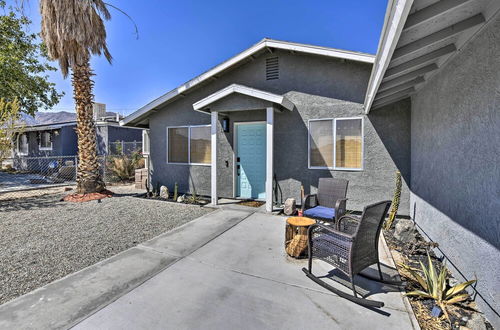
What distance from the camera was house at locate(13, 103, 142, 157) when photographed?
706 inches

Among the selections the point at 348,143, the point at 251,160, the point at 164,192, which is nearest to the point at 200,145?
the point at 251,160

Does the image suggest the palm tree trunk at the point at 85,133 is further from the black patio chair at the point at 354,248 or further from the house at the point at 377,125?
the black patio chair at the point at 354,248

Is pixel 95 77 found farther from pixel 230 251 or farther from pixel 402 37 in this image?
pixel 402 37

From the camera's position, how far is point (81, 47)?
27.5 ft

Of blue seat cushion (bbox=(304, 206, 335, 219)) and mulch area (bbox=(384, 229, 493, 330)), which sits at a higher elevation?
blue seat cushion (bbox=(304, 206, 335, 219))

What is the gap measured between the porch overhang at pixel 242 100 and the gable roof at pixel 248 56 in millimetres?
1393

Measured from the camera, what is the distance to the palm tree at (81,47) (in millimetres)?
7762

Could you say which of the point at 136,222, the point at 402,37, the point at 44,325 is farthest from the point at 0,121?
the point at 402,37

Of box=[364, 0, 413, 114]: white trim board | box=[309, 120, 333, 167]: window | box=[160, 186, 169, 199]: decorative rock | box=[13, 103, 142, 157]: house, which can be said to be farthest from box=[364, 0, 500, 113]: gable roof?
box=[13, 103, 142, 157]: house

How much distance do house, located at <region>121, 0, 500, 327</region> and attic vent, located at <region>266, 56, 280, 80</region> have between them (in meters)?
0.03

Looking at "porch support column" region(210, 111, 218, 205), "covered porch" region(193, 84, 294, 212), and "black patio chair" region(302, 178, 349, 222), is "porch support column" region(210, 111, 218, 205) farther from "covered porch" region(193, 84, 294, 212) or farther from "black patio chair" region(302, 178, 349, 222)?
"black patio chair" region(302, 178, 349, 222)

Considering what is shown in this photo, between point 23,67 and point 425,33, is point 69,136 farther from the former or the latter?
point 425,33

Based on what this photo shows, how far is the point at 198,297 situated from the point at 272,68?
6.85 m

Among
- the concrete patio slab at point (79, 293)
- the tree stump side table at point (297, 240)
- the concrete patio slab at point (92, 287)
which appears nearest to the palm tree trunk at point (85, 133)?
the concrete patio slab at point (92, 287)
